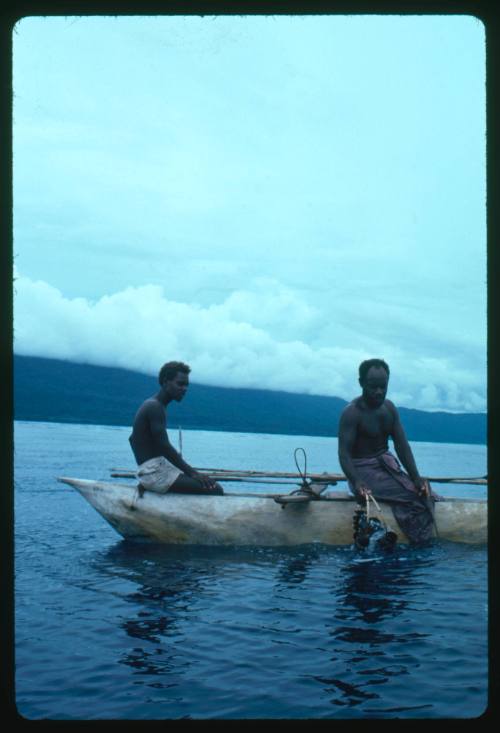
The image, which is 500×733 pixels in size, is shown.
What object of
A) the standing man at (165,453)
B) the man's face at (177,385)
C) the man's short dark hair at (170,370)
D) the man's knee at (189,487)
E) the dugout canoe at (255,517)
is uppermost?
the man's short dark hair at (170,370)

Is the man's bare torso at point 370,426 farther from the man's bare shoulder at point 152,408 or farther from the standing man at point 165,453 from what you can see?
the man's bare shoulder at point 152,408

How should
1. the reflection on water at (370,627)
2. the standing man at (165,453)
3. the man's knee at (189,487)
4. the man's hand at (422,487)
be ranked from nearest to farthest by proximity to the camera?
the reflection on water at (370,627) → the man's hand at (422,487) → the standing man at (165,453) → the man's knee at (189,487)

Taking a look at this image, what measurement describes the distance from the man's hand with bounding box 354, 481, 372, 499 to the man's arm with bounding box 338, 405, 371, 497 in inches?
3.6

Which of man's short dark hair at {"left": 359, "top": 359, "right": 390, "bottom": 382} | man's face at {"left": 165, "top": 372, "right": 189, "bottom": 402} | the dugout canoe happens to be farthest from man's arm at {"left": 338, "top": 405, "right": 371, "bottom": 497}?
man's face at {"left": 165, "top": 372, "right": 189, "bottom": 402}

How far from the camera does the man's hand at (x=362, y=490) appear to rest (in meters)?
8.03

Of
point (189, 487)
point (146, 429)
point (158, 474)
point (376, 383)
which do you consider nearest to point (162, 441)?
point (146, 429)

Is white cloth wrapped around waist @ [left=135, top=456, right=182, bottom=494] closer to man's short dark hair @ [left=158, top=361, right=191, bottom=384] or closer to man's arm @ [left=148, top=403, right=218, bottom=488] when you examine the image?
man's arm @ [left=148, top=403, right=218, bottom=488]

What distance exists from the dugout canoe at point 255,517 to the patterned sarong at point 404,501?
3.9 inches

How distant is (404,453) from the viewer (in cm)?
855

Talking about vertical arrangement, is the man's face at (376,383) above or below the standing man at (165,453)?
above

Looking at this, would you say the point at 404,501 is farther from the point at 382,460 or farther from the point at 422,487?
the point at 382,460

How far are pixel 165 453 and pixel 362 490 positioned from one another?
7.53 ft

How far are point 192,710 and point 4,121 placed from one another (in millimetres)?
3428

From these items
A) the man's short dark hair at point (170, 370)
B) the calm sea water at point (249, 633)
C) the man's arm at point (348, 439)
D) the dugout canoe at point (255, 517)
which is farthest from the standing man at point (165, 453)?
the man's arm at point (348, 439)
